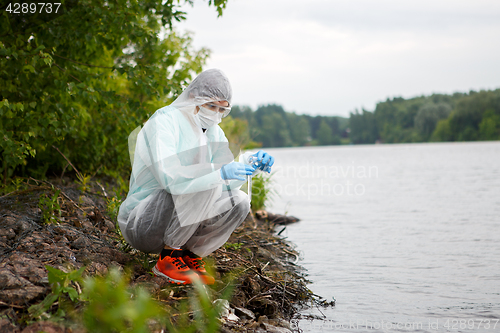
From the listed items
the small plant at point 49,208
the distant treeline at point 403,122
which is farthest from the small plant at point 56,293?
the distant treeline at point 403,122

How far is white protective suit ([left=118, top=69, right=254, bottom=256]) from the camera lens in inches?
110

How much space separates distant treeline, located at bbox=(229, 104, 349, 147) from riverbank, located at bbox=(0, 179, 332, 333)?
42.1 m

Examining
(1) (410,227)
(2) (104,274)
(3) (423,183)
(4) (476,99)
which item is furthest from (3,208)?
(4) (476,99)

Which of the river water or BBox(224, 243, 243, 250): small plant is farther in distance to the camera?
BBox(224, 243, 243, 250): small plant

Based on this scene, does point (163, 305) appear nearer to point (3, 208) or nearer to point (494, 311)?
point (3, 208)

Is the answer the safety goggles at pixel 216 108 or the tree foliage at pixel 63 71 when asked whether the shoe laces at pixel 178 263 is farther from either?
the tree foliage at pixel 63 71

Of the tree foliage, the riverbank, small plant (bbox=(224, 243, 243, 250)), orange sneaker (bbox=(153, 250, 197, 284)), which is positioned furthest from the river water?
the tree foliage

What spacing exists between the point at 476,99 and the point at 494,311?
75.3 metres

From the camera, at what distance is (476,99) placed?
230 feet

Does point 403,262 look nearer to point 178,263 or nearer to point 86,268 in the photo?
point 178,263

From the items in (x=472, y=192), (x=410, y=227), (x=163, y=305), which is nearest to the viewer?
(x=163, y=305)

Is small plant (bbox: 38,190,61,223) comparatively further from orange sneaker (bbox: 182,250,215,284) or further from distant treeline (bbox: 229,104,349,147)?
distant treeline (bbox: 229,104,349,147)

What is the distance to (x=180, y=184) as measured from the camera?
279cm

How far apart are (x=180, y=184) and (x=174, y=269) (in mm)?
620
